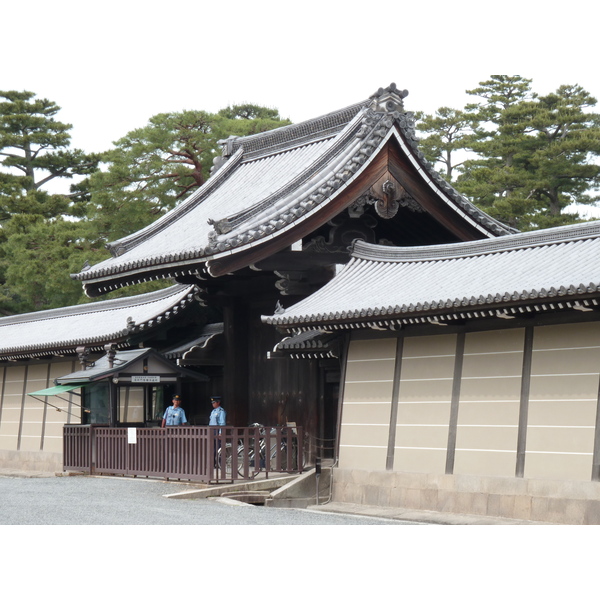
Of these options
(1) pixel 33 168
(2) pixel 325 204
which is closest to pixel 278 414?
(2) pixel 325 204

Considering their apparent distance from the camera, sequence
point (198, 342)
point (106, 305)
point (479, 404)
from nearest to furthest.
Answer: point (479, 404) → point (198, 342) → point (106, 305)

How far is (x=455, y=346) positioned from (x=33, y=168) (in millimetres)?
37174

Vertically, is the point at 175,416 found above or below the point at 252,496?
above

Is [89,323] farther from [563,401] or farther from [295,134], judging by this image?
[563,401]

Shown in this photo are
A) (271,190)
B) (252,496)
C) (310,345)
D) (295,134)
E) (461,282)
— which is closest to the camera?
(461,282)

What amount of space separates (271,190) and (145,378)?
17.6 ft

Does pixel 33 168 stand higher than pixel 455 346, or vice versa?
pixel 33 168

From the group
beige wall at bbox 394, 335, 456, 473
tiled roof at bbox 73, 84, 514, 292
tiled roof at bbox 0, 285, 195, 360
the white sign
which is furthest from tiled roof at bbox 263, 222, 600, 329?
tiled roof at bbox 0, 285, 195, 360

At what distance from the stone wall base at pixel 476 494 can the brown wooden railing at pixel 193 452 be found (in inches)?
64.6

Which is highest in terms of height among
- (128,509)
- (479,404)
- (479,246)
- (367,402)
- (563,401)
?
(479,246)

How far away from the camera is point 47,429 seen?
90.2 feet

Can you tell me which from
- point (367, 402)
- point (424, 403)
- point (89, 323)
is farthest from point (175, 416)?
point (89, 323)

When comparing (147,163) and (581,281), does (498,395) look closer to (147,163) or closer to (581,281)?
(581,281)

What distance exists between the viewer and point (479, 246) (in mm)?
18312
